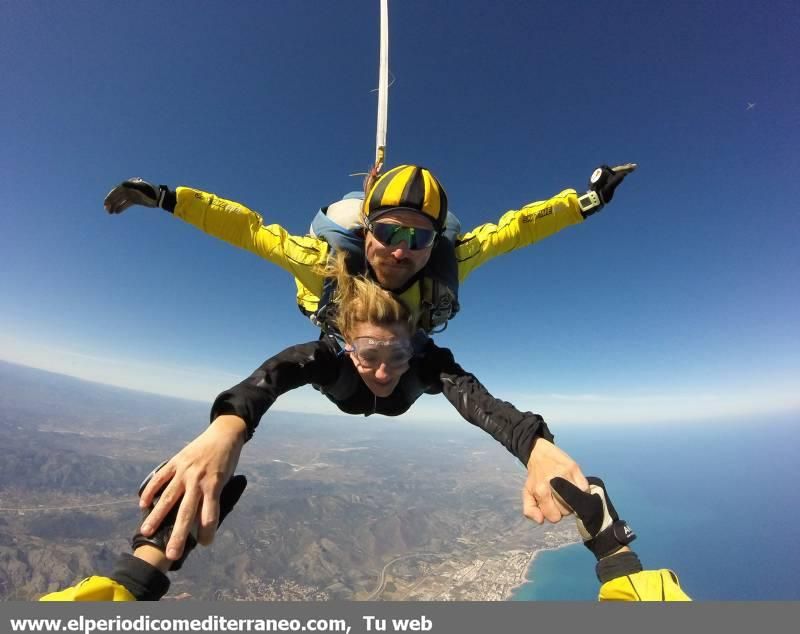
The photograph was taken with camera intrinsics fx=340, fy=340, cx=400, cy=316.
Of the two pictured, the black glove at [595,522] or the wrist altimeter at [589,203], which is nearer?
the black glove at [595,522]

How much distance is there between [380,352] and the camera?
7.14 feet

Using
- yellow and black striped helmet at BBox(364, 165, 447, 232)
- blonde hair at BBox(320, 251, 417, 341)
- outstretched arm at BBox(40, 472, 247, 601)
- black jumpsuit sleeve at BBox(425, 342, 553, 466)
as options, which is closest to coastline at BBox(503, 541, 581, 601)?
black jumpsuit sleeve at BBox(425, 342, 553, 466)

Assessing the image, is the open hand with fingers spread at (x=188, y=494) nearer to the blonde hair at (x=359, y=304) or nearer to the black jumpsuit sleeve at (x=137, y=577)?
the black jumpsuit sleeve at (x=137, y=577)

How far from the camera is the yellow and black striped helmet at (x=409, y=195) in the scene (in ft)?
7.25

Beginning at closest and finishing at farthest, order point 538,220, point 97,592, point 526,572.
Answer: point 97,592
point 538,220
point 526,572

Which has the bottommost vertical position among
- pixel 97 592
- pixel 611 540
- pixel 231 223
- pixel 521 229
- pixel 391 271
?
pixel 97 592

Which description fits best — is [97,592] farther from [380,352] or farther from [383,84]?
[383,84]

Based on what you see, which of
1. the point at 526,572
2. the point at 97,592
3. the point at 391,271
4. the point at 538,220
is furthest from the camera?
the point at 526,572

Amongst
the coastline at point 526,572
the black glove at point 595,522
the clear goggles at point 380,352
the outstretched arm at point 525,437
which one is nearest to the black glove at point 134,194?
the clear goggles at point 380,352

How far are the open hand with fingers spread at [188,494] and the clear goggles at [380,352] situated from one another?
112 cm

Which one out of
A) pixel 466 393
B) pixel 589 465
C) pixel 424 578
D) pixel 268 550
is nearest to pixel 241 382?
pixel 466 393

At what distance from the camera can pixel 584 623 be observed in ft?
4.26

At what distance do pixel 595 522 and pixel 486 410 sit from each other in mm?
733

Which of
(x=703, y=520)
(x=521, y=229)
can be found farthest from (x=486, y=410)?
(x=703, y=520)
